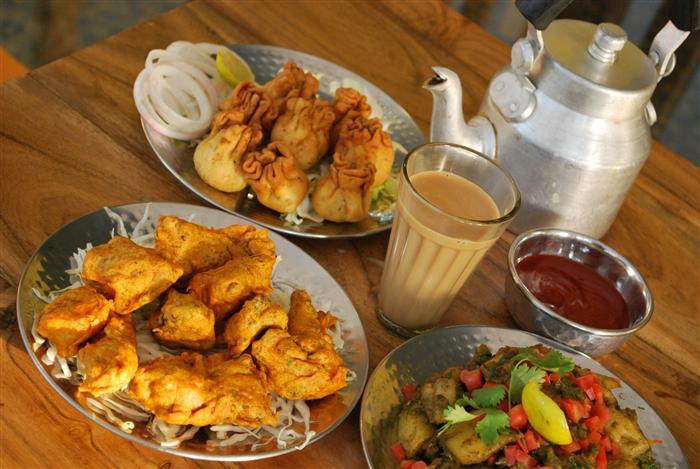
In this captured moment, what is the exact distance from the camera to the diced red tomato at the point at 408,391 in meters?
1.59

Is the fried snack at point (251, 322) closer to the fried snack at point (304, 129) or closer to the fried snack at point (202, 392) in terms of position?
the fried snack at point (202, 392)

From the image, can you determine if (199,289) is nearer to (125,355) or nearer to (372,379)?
(125,355)

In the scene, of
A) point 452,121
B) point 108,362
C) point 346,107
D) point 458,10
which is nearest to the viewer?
point 108,362

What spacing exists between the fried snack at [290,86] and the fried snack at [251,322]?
0.79 metres

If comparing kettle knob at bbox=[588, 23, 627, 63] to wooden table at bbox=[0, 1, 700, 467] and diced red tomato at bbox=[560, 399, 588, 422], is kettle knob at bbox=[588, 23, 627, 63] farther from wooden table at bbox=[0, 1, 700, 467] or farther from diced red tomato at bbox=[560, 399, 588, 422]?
diced red tomato at bbox=[560, 399, 588, 422]

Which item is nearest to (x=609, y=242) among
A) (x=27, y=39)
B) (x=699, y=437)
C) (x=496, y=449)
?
(x=699, y=437)

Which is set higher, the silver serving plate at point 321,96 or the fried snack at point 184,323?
the fried snack at point 184,323

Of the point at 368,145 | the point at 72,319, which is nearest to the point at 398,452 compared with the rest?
the point at 72,319

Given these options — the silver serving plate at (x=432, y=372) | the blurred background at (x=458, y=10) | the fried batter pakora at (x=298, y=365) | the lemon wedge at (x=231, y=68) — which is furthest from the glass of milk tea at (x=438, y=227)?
the blurred background at (x=458, y=10)

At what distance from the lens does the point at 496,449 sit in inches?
54.6

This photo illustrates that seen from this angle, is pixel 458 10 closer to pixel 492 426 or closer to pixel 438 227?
pixel 438 227

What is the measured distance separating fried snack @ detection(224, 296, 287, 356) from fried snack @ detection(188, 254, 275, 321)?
37mm

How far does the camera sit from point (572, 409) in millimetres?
1464

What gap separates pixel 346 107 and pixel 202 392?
1013 mm
